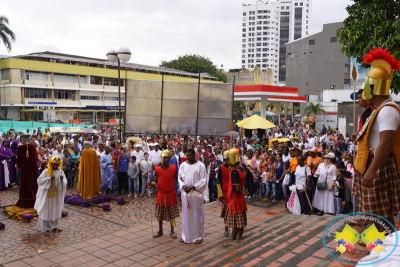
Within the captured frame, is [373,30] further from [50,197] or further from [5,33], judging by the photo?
[5,33]

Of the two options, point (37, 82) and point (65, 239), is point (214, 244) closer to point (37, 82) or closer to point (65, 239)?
point (65, 239)

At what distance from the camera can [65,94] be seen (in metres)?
43.4

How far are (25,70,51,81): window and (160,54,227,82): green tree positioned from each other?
24992 millimetres

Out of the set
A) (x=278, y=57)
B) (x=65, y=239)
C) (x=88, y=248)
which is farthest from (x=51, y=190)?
(x=278, y=57)

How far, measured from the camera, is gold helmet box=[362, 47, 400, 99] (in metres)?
3.23

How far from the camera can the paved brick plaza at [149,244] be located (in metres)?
5.14

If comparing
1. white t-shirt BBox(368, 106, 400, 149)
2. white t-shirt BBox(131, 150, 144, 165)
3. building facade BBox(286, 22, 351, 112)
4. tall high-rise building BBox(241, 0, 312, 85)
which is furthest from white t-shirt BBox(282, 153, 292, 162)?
tall high-rise building BBox(241, 0, 312, 85)

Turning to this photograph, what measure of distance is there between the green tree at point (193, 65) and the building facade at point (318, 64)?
1335 centimetres

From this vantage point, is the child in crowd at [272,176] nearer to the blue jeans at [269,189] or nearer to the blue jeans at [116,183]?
the blue jeans at [269,189]

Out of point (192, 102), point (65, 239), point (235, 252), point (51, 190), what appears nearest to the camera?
point (235, 252)

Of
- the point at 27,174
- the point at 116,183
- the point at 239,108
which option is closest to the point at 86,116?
the point at 239,108

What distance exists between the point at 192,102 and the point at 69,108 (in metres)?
32.5

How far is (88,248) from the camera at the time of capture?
6938 mm

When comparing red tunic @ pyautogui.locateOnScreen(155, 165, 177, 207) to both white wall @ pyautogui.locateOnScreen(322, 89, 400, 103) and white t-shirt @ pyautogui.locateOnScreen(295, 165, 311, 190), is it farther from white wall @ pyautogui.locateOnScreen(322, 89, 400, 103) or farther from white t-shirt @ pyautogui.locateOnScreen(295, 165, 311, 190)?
white wall @ pyautogui.locateOnScreen(322, 89, 400, 103)
